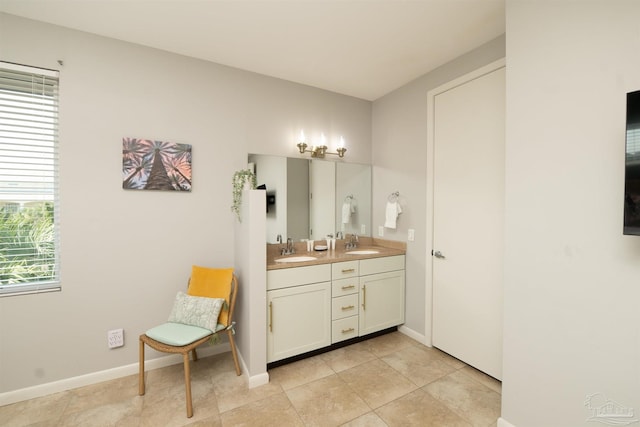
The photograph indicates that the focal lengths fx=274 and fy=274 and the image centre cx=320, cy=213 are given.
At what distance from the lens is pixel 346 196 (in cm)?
318

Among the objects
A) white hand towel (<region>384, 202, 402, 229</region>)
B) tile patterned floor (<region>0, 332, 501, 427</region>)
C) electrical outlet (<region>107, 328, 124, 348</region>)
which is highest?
white hand towel (<region>384, 202, 402, 229</region>)

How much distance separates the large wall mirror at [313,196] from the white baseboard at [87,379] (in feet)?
4.18

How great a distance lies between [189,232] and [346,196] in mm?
1686

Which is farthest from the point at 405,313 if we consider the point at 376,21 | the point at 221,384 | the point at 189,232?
the point at 376,21

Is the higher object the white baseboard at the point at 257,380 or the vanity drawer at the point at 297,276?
the vanity drawer at the point at 297,276

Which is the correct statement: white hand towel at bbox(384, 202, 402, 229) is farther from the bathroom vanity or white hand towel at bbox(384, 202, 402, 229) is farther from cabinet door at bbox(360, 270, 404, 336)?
cabinet door at bbox(360, 270, 404, 336)

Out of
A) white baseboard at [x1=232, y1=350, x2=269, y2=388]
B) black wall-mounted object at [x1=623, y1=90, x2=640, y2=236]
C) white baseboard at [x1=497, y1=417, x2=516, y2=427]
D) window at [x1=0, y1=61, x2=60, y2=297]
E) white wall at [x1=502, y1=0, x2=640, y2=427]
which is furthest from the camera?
white baseboard at [x1=232, y1=350, x2=269, y2=388]

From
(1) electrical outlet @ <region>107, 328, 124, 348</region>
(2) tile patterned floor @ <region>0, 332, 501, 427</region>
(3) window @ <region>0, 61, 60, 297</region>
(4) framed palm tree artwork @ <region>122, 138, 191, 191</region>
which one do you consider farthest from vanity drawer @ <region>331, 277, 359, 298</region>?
(3) window @ <region>0, 61, 60, 297</region>

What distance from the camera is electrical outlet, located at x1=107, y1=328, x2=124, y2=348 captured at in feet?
6.94

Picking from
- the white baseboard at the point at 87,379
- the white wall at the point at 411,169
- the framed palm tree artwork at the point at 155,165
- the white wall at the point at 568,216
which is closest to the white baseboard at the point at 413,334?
the white wall at the point at 411,169

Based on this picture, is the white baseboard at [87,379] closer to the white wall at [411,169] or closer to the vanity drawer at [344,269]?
the vanity drawer at [344,269]

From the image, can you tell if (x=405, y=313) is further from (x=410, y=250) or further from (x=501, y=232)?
(x=501, y=232)

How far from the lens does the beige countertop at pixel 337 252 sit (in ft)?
7.61

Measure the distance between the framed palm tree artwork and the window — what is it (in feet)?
1.46
